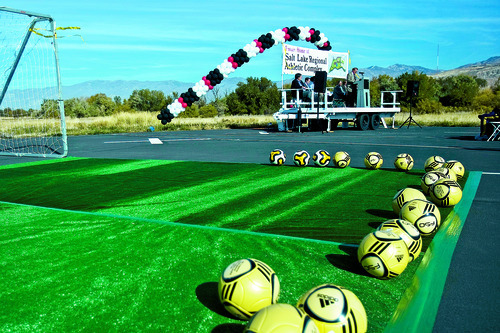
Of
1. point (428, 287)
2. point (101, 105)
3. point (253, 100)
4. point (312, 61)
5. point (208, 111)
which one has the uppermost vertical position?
point (312, 61)

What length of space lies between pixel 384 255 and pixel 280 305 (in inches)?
61.2

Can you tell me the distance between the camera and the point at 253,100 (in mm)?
50031

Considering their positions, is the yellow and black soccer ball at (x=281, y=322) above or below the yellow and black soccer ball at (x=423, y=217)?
above

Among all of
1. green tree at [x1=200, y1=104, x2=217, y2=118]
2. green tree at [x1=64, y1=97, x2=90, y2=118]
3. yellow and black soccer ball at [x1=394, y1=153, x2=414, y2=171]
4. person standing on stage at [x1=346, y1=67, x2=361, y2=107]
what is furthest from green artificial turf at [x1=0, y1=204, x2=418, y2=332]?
green tree at [x1=64, y1=97, x2=90, y2=118]

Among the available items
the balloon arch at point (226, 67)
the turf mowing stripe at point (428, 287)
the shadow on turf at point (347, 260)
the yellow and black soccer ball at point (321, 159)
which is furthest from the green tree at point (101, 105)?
the turf mowing stripe at point (428, 287)

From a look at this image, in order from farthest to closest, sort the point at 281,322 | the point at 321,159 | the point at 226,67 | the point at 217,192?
1. the point at 226,67
2. the point at 321,159
3. the point at 217,192
4. the point at 281,322

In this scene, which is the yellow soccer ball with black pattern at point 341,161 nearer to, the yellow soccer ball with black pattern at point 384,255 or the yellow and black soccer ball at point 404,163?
the yellow and black soccer ball at point 404,163

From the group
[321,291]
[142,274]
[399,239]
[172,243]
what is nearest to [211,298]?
[142,274]

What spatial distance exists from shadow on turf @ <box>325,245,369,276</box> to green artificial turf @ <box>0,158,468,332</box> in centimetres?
1

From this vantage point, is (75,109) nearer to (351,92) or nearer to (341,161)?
(351,92)

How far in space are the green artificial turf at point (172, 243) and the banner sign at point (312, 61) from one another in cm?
1492

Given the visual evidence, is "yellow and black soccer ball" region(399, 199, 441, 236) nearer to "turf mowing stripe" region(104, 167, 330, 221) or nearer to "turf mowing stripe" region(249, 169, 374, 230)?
"turf mowing stripe" region(249, 169, 374, 230)

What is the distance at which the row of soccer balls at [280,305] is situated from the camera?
227cm

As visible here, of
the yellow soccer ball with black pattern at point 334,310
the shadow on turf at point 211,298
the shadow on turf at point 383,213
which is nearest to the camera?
the yellow soccer ball with black pattern at point 334,310
